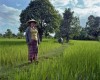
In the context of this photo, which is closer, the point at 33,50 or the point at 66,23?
the point at 33,50

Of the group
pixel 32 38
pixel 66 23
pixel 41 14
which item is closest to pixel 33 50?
pixel 32 38

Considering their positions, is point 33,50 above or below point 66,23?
below

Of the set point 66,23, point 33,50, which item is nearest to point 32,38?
point 33,50

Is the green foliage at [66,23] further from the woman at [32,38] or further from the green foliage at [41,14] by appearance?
the woman at [32,38]

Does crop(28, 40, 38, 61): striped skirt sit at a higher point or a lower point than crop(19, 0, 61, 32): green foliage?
lower

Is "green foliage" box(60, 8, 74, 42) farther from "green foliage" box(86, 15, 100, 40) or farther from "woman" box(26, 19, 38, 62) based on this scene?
"woman" box(26, 19, 38, 62)

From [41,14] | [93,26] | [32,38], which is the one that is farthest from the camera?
[93,26]

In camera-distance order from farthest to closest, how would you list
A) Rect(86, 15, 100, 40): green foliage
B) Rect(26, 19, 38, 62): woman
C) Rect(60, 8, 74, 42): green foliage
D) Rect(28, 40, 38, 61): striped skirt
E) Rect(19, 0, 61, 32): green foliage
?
1. Rect(86, 15, 100, 40): green foliage
2. Rect(60, 8, 74, 42): green foliage
3. Rect(19, 0, 61, 32): green foliage
4. Rect(28, 40, 38, 61): striped skirt
5. Rect(26, 19, 38, 62): woman

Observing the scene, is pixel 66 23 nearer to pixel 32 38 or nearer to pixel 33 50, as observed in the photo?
pixel 33 50

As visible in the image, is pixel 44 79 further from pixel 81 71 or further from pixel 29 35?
pixel 29 35

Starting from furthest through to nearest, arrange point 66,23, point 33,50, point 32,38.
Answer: point 66,23
point 33,50
point 32,38

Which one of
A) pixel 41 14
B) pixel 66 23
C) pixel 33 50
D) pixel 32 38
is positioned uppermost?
pixel 41 14

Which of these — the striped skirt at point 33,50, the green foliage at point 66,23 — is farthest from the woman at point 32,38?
the green foliage at point 66,23

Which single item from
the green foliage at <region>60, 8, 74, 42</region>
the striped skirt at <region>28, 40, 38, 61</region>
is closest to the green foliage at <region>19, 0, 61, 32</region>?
the green foliage at <region>60, 8, 74, 42</region>
